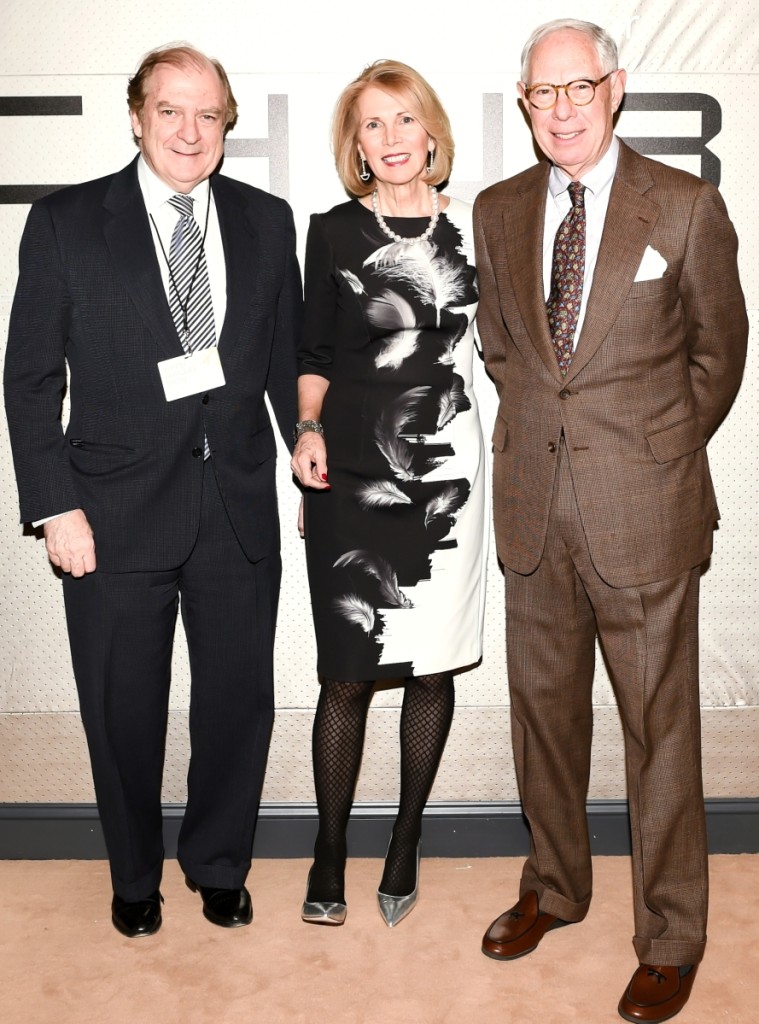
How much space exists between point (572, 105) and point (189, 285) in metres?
0.97

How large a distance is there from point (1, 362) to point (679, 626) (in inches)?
78.8

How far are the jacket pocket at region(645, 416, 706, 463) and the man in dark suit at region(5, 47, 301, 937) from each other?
38.8 inches

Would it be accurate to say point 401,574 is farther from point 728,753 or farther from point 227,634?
point 728,753

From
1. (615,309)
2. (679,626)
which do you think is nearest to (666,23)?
(615,309)

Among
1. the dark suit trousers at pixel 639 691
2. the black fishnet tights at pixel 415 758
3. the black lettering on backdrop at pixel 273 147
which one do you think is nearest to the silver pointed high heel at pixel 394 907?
the black fishnet tights at pixel 415 758

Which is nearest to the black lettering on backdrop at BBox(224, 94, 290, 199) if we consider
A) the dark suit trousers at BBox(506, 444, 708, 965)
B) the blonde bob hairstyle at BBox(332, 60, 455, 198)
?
the blonde bob hairstyle at BBox(332, 60, 455, 198)

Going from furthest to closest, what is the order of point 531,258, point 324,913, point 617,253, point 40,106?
point 40,106, point 324,913, point 531,258, point 617,253

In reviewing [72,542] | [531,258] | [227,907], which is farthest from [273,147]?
[227,907]

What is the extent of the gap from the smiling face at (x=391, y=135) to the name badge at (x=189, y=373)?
61 centimetres

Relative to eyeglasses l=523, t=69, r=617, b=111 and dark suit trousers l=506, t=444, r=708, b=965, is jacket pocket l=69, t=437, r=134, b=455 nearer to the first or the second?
dark suit trousers l=506, t=444, r=708, b=965

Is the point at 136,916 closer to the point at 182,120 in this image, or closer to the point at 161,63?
the point at 182,120

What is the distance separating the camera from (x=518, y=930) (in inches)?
105

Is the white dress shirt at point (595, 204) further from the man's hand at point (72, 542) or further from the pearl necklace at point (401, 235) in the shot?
the man's hand at point (72, 542)

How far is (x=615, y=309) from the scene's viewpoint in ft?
7.34
